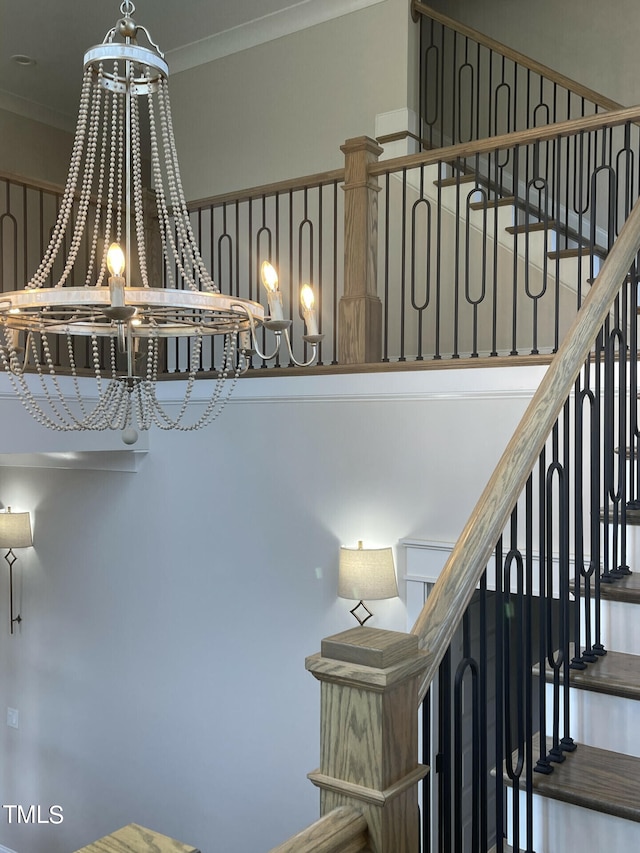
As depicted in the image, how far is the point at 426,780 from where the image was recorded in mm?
1617

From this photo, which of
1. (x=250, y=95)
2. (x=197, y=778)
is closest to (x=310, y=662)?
(x=197, y=778)

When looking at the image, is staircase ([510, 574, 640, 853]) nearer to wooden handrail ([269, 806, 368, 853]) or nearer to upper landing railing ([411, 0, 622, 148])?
wooden handrail ([269, 806, 368, 853])

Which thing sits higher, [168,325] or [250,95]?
[250,95]

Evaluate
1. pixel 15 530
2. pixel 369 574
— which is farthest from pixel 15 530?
pixel 369 574

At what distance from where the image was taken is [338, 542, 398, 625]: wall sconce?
4.02 meters

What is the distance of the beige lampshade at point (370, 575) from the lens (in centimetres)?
402

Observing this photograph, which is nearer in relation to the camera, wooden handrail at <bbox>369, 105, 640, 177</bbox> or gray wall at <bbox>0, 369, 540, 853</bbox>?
wooden handrail at <bbox>369, 105, 640, 177</bbox>

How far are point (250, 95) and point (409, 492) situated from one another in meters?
3.79

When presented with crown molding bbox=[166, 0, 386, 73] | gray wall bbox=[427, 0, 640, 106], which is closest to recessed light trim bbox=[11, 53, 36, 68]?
crown molding bbox=[166, 0, 386, 73]

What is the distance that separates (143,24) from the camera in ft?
20.7

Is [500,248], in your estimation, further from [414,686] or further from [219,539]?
[414,686]

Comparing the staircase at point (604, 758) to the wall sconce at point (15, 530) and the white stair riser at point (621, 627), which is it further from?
the wall sconce at point (15, 530)

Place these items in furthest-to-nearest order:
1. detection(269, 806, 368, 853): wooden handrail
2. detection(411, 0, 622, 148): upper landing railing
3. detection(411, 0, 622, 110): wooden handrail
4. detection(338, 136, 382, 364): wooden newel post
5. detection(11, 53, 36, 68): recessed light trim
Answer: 1. detection(11, 53, 36, 68): recessed light trim
2. detection(411, 0, 622, 148): upper landing railing
3. detection(411, 0, 622, 110): wooden handrail
4. detection(338, 136, 382, 364): wooden newel post
5. detection(269, 806, 368, 853): wooden handrail

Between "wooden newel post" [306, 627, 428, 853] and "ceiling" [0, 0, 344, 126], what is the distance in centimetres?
543
